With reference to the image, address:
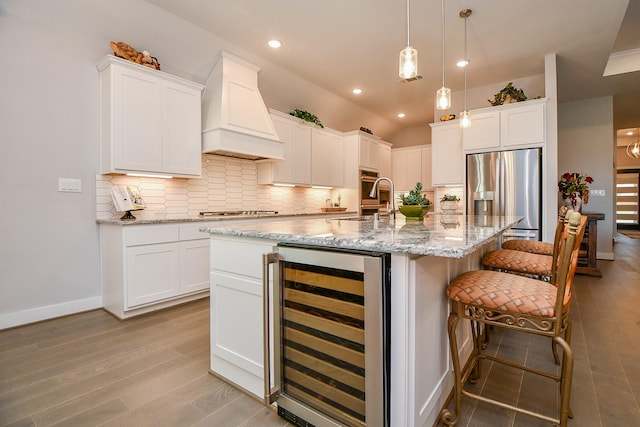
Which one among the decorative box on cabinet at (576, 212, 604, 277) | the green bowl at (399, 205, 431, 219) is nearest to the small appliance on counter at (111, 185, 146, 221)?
the green bowl at (399, 205, 431, 219)

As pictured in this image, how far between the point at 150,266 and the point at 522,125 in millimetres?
4761

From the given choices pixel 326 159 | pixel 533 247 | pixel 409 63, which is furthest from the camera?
pixel 326 159

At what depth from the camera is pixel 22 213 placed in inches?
104

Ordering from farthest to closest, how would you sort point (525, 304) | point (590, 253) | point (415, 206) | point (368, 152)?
1. point (368, 152)
2. point (590, 253)
3. point (415, 206)
4. point (525, 304)

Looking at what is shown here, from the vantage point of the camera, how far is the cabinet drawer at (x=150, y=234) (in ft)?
8.93

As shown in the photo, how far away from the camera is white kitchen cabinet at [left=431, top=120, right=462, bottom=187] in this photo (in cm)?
498

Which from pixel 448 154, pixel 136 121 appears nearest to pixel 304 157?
pixel 448 154

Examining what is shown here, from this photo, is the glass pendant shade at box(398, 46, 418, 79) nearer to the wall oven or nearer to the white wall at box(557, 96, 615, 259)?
the wall oven

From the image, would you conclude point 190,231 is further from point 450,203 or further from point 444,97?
point 444,97

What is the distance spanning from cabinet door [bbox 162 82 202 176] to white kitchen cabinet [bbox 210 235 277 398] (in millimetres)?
1911

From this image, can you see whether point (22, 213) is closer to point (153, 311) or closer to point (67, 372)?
point (153, 311)

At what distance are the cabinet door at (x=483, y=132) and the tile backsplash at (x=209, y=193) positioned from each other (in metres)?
2.75

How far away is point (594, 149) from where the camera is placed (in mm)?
5770

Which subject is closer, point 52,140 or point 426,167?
point 52,140
